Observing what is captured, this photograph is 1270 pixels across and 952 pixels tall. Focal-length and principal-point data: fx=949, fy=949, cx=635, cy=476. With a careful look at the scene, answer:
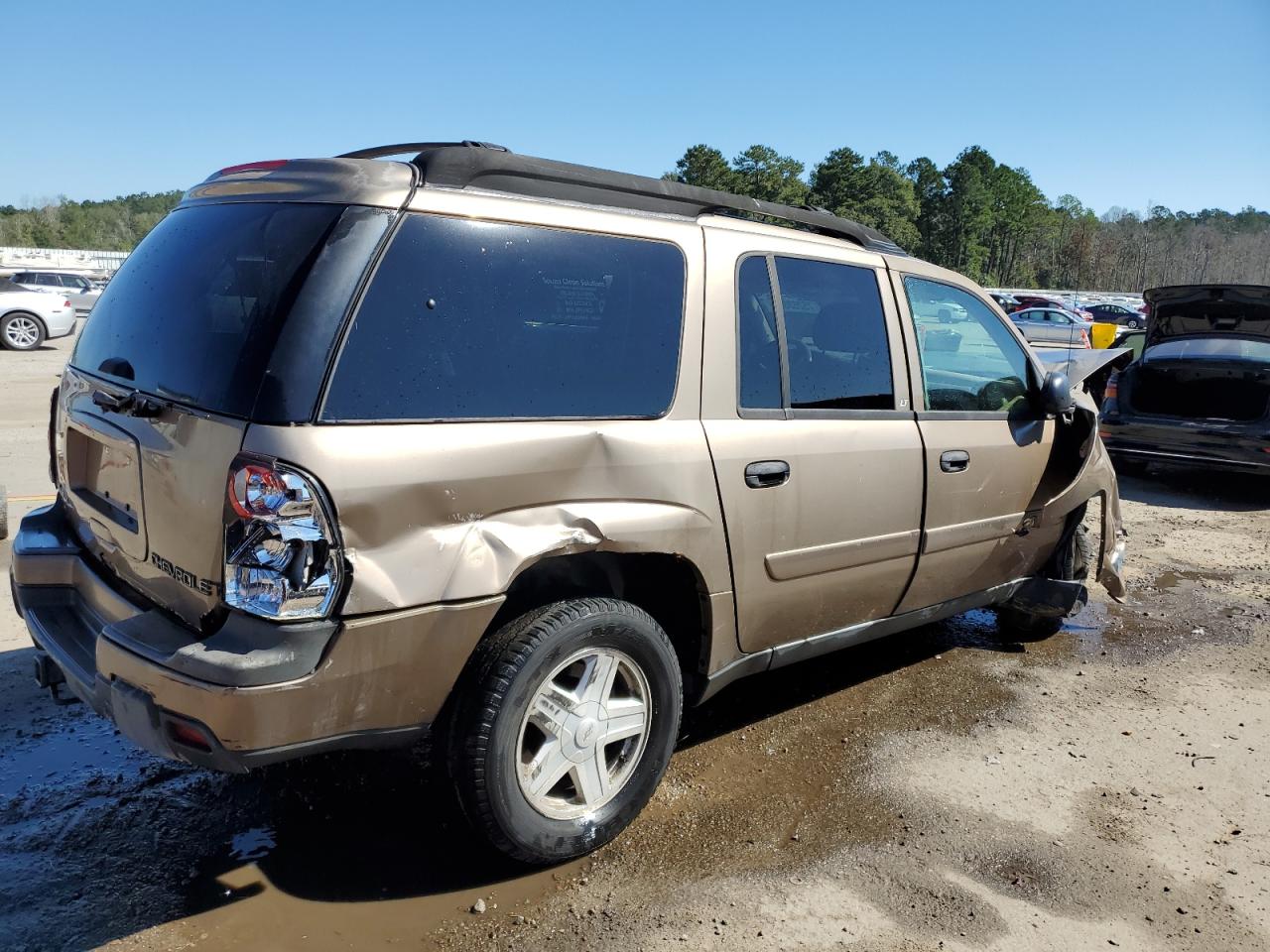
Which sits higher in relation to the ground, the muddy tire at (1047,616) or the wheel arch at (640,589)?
the wheel arch at (640,589)

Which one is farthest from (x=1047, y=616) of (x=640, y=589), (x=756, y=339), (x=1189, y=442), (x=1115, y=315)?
(x=1115, y=315)

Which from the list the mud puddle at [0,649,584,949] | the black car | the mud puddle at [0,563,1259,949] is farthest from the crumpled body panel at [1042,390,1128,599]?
the black car

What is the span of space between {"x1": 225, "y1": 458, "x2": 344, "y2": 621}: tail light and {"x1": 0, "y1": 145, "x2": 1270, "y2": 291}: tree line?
81.9 metres

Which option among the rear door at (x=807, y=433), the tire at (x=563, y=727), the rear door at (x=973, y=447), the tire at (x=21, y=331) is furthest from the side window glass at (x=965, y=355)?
the tire at (x=21, y=331)

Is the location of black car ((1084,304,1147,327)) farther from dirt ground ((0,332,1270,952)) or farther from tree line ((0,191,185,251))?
tree line ((0,191,185,251))

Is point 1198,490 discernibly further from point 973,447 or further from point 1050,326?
point 1050,326

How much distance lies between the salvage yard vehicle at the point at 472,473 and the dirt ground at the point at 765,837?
1.04 ft

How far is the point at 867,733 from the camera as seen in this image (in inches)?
156

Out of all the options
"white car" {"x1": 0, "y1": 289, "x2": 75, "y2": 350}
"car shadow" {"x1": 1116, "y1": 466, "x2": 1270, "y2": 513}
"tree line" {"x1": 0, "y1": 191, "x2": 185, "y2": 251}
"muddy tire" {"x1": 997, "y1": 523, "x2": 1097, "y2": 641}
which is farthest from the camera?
"tree line" {"x1": 0, "y1": 191, "x2": 185, "y2": 251}

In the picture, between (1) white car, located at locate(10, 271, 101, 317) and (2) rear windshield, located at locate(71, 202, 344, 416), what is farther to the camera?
(1) white car, located at locate(10, 271, 101, 317)

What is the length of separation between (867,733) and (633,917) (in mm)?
1592

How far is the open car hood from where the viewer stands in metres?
8.52

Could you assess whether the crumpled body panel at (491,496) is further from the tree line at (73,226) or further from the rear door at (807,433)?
the tree line at (73,226)

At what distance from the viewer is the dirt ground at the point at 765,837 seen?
2.67 m
